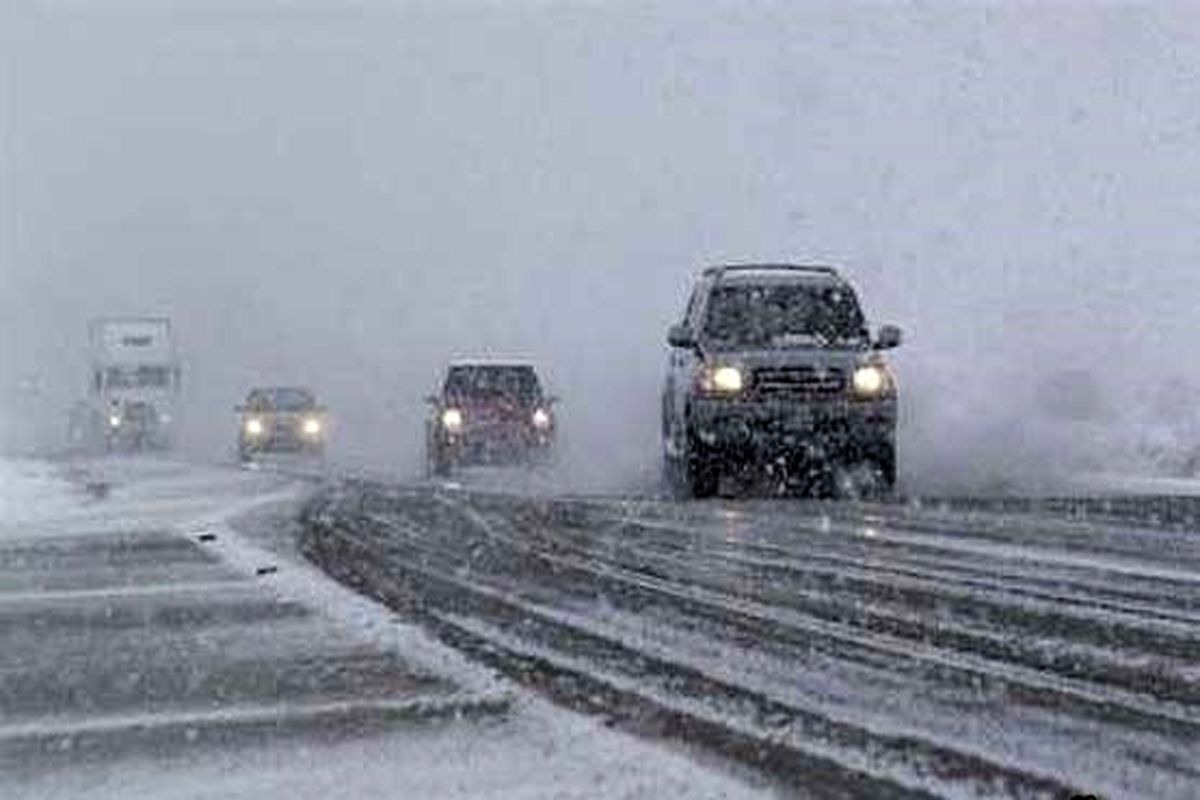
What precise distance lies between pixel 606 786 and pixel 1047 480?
64.3ft

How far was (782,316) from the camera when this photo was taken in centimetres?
1980

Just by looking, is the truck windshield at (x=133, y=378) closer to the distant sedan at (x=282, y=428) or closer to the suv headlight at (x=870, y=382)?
the distant sedan at (x=282, y=428)

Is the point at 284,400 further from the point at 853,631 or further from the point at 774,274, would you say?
the point at 853,631

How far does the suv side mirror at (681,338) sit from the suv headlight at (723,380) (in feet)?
1.67

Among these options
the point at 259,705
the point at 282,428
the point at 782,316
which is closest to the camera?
the point at 259,705

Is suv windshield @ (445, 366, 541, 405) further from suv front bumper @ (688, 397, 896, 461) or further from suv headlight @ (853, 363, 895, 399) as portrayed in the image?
suv headlight @ (853, 363, 895, 399)

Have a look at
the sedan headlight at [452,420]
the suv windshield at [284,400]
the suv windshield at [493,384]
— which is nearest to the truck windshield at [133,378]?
the suv windshield at [284,400]

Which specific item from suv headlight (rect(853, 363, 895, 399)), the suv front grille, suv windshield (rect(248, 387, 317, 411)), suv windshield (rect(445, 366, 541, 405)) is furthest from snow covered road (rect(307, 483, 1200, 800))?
suv windshield (rect(248, 387, 317, 411))

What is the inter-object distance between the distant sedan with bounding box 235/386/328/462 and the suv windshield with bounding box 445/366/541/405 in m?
12.7

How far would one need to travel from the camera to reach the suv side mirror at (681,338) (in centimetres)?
1914

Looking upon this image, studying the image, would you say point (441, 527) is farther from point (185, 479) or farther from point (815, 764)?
point (185, 479)

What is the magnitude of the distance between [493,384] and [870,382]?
45.2 ft

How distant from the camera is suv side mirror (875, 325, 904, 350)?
62.2 ft

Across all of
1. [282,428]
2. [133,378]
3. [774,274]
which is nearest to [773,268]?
[774,274]
